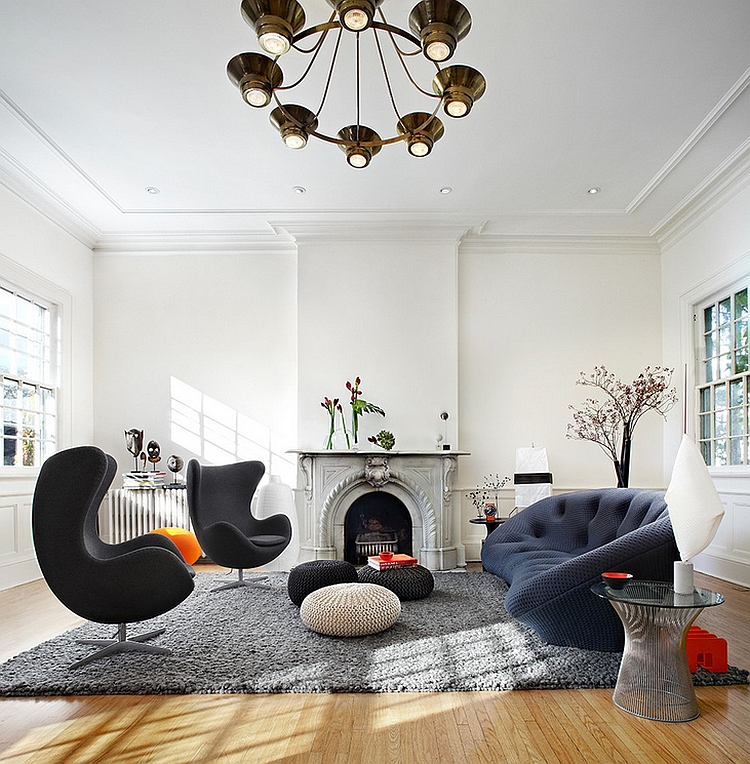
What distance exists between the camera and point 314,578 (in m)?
4.23

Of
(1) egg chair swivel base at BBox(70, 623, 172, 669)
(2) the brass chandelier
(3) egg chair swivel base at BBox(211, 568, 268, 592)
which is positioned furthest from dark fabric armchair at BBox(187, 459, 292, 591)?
(2) the brass chandelier

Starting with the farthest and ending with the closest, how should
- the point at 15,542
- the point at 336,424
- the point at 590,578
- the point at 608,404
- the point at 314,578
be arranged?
1. the point at 608,404
2. the point at 336,424
3. the point at 15,542
4. the point at 314,578
5. the point at 590,578

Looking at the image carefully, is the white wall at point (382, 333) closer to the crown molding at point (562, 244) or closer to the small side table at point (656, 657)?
the crown molding at point (562, 244)

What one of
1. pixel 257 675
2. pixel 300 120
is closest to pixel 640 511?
pixel 257 675

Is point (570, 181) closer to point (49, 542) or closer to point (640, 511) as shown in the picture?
point (640, 511)

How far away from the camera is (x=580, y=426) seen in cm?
662

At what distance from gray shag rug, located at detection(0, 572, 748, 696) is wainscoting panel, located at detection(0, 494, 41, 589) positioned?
182 centimetres

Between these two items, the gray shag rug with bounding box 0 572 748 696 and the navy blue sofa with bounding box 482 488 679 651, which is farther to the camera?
the navy blue sofa with bounding box 482 488 679 651

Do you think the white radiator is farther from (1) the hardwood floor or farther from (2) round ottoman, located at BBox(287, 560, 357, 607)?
(1) the hardwood floor

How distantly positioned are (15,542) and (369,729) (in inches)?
162

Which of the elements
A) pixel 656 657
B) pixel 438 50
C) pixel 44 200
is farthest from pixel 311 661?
pixel 44 200

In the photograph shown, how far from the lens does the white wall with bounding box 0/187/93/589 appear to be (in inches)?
211

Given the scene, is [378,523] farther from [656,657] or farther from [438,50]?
[438,50]

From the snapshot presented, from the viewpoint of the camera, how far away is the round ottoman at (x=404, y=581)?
4.47 m
